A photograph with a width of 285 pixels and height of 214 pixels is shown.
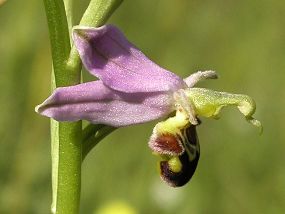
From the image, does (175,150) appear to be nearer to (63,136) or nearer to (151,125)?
(63,136)

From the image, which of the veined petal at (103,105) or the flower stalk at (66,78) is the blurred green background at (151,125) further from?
the veined petal at (103,105)

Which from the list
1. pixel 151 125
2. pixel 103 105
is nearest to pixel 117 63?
pixel 103 105

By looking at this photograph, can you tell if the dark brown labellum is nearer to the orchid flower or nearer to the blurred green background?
the orchid flower

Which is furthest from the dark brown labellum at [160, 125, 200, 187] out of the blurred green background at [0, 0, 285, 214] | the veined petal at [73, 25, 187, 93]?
the blurred green background at [0, 0, 285, 214]

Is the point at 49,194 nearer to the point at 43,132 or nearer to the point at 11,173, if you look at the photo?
the point at 11,173

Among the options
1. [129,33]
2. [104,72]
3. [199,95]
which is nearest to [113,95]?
[104,72]
